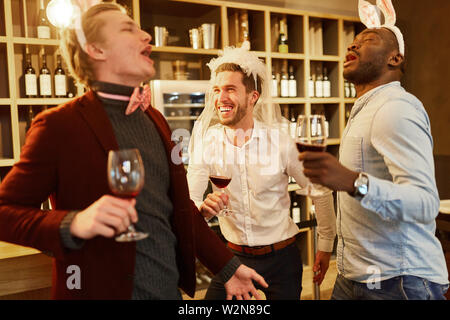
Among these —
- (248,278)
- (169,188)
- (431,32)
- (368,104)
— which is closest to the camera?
(169,188)

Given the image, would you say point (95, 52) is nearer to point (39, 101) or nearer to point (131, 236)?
point (131, 236)

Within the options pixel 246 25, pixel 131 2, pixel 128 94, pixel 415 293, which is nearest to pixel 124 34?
pixel 128 94

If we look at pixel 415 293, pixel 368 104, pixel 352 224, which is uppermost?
pixel 368 104

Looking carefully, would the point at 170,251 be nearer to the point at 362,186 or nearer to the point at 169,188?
the point at 169,188

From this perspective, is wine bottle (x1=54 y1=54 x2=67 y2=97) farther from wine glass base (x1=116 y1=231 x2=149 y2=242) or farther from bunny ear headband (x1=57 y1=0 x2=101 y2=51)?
wine glass base (x1=116 y1=231 x2=149 y2=242)

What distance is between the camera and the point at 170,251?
1.26 meters

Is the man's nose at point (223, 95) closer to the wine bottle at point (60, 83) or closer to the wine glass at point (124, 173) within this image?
the wine glass at point (124, 173)

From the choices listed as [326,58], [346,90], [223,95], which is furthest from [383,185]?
[346,90]

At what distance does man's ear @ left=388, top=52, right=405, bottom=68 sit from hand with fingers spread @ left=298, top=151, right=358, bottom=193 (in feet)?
2.39

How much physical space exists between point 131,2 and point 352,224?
8.69 ft

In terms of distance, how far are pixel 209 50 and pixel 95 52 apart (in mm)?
2524

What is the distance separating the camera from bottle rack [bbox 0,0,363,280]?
304 cm

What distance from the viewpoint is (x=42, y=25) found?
3.16 m

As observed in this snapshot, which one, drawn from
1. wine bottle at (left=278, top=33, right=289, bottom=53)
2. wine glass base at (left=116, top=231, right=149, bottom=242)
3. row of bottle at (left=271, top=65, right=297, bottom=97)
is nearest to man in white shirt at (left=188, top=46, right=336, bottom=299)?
wine glass base at (left=116, top=231, right=149, bottom=242)
